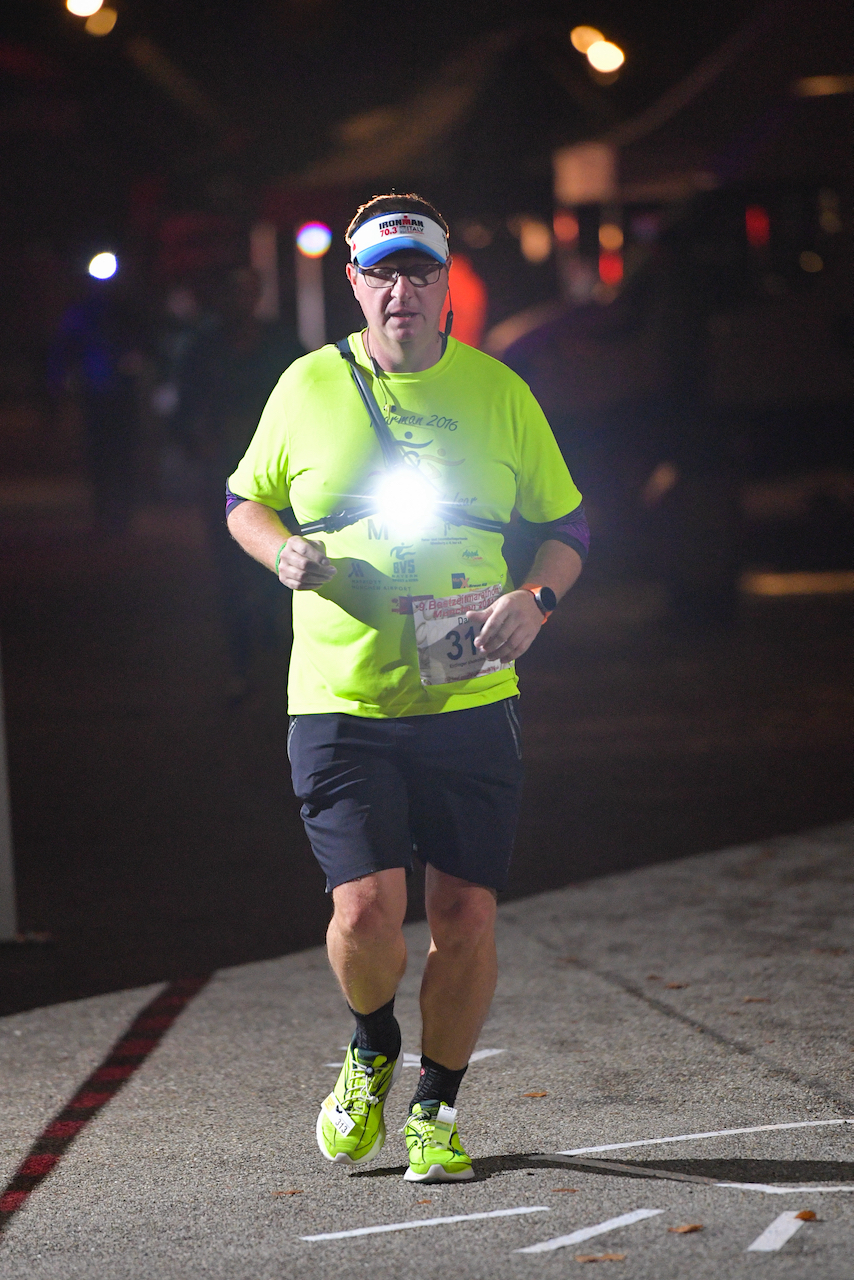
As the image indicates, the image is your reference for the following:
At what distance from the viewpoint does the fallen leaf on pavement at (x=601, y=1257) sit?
12.0 feet

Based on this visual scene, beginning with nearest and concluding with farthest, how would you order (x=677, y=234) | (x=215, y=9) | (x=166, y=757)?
(x=166, y=757) → (x=677, y=234) → (x=215, y=9)

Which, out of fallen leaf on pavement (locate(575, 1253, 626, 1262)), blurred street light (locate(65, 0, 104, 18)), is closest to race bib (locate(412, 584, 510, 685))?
fallen leaf on pavement (locate(575, 1253, 626, 1262))

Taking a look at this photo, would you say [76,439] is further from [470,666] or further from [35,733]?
[470,666]

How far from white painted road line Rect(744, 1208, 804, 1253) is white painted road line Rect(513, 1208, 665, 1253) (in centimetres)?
24

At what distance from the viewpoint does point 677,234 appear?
14156 mm

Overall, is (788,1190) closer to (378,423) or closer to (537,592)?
(537,592)

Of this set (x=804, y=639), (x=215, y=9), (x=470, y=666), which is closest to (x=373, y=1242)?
(x=470, y=666)

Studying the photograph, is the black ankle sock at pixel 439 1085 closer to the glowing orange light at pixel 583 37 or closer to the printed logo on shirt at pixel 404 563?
the printed logo on shirt at pixel 404 563

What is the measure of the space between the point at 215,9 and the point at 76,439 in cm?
2377

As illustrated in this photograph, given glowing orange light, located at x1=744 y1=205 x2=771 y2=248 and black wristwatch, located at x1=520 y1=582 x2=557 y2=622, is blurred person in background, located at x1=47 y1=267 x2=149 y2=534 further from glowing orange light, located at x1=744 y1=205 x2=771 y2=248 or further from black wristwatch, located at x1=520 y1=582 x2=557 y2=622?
black wristwatch, located at x1=520 y1=582 x2=557 y2=622

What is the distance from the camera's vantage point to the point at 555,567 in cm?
434

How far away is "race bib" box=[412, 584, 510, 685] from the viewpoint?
411cm

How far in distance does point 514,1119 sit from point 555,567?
4.47 ft

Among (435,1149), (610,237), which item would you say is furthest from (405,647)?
(610,237)
